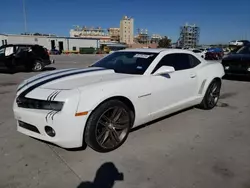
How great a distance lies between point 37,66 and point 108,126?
11294 mm

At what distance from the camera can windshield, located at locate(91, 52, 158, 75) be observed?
13.0 ft

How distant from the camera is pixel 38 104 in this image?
3.03 metres

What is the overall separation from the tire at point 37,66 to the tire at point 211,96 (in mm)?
10454

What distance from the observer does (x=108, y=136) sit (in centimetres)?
338

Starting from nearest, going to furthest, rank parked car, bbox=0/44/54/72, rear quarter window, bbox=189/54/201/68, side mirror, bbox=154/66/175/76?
side mirror, bbox=154/66/175/76 < rear quarter window, bbox=189/54/201/68 < parked car, bbox=0/44/54/72

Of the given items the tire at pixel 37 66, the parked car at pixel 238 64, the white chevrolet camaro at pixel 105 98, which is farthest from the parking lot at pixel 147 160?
the tire at pixel 37 66

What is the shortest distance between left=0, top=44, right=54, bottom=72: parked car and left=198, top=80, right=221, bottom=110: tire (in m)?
10.5

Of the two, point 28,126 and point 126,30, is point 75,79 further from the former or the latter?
point 126,30

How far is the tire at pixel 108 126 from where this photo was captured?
10.1 feet

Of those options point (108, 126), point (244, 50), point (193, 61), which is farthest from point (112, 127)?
point (244, 50)

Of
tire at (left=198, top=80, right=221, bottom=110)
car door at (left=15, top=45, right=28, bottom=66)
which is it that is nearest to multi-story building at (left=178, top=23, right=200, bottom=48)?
car door at (left=15, top=45, right=28, bottom=66)

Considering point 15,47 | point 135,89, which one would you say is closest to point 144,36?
point 15,47

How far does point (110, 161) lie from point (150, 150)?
648 millimetres

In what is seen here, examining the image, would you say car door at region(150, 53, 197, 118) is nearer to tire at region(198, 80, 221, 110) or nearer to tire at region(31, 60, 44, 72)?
tire at region(198, 80, 221, 110)
